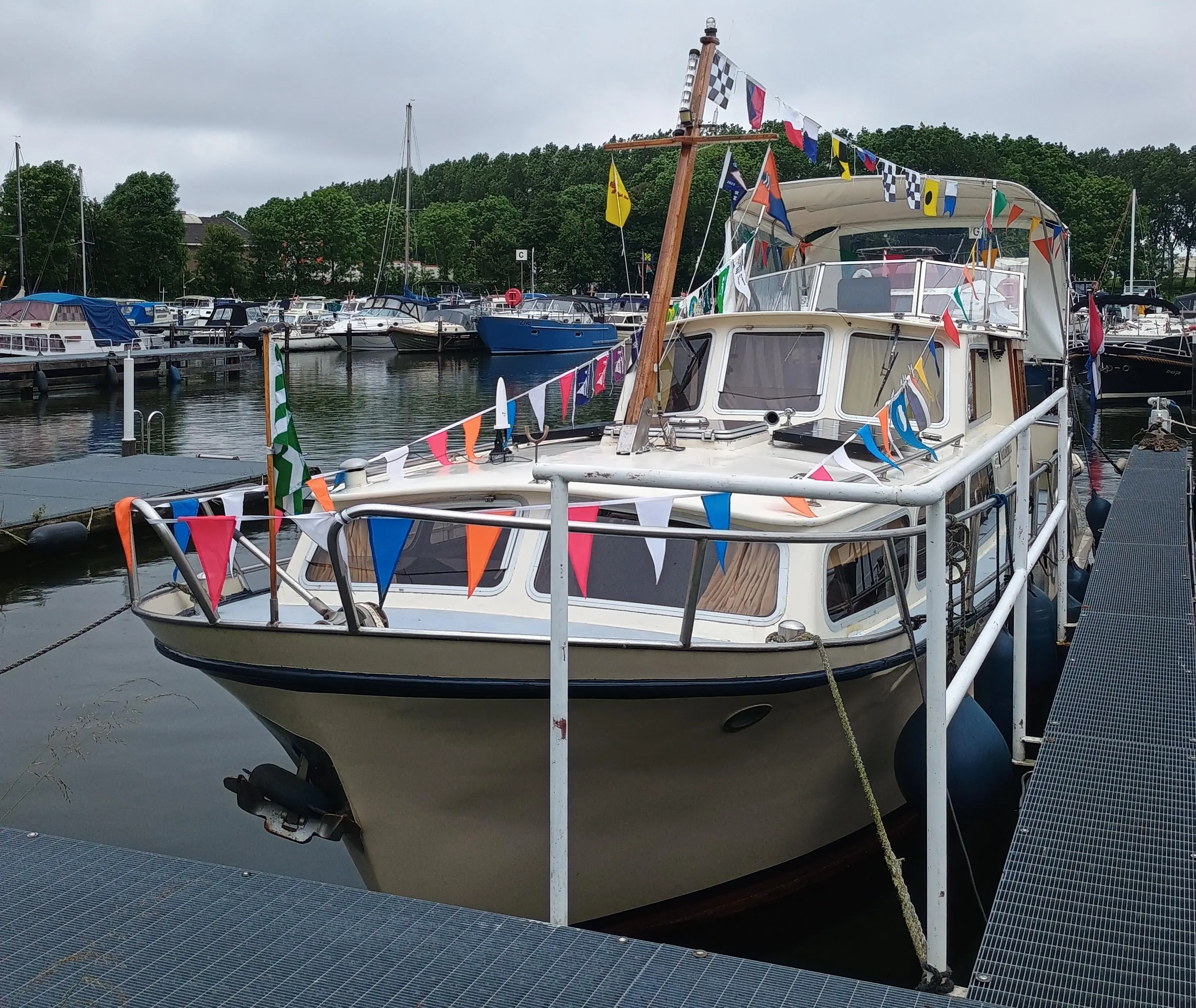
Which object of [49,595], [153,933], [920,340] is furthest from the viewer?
[49,595]

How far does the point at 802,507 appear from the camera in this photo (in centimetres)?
642

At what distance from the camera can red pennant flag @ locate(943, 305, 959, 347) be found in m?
9.11

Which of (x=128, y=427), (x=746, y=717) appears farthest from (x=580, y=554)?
(x=128, y=427)

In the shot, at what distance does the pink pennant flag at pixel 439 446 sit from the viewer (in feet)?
27.5

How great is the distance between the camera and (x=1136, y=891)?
162 inches

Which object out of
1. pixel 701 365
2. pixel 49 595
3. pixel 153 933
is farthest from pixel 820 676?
pixel 49 595

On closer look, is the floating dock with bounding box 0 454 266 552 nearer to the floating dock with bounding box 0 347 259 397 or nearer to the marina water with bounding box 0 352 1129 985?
the marina water with bounding box 0 352 1129 985

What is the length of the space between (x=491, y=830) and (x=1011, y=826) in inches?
138

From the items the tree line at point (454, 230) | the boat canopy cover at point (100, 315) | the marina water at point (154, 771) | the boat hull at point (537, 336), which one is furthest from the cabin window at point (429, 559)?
the boat hull at point (537, 336)

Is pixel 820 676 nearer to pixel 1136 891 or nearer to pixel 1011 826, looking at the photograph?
pixel 1136 891

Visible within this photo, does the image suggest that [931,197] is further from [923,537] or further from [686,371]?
[923,537]

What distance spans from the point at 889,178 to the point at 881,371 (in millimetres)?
2919

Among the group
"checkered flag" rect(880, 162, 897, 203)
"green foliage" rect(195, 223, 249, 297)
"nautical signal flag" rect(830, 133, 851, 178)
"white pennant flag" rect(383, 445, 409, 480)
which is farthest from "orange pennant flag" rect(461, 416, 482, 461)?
"green foliage" rect(195, 223, 249, 297)

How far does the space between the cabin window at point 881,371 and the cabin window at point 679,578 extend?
3034 millimetres
